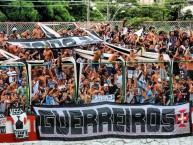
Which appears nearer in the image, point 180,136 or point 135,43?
point 180,136

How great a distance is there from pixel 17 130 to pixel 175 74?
3.92m

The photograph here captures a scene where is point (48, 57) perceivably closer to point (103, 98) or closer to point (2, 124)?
point (103, 98)

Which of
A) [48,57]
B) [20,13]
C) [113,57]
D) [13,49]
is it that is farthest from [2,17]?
[113,57]

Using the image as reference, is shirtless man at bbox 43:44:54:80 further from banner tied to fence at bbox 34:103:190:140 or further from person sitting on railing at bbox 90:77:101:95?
banner tied to fence at bbox 34:103:190:140

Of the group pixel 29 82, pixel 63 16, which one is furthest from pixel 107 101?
pixel 63 16

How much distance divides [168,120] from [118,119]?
113cm

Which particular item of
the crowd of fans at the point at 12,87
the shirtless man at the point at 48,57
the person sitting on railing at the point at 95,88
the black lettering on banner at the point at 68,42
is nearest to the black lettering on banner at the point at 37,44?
the shirtless man at the point at 48,57

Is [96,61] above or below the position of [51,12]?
below

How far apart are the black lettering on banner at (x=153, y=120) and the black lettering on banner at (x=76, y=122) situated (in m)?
1.50

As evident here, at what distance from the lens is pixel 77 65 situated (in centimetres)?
1225

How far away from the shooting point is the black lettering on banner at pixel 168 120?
1191 centimetres

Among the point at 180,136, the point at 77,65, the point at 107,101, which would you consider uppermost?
the point at 77,65

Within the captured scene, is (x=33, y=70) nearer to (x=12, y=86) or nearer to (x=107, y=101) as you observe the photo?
(x=12, y=86)

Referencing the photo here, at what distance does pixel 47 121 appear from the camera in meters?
11.4
